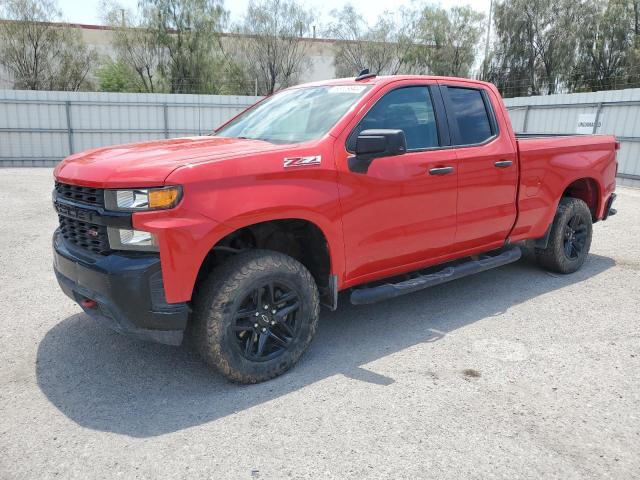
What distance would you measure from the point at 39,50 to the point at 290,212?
33.8m

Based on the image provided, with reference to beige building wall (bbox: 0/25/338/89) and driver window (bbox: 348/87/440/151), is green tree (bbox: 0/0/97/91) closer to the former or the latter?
beige building wall (bbox: 0/25/338/89)

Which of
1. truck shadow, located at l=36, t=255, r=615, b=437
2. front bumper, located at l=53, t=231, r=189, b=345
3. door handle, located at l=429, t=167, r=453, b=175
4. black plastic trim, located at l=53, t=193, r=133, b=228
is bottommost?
truck shadow, located at l=36, t=255, r=615, b=437

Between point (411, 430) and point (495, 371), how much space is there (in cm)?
96

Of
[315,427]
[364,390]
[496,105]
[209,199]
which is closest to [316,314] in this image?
[364,390]

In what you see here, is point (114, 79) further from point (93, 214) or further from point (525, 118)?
point (93, 214)

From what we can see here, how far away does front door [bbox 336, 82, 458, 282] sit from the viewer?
3.52m

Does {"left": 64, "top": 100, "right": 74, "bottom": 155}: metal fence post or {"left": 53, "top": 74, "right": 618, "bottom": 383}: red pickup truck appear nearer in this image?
{"left": 53, "top": 74, "right": 618, "bottom": 383}: red pickup truck

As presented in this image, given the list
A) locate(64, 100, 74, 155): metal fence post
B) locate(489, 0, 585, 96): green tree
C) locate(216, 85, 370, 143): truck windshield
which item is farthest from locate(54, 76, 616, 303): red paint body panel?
locate(489, 0, 585, 96): green tree

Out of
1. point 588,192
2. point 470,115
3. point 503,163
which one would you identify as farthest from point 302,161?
point 588,192

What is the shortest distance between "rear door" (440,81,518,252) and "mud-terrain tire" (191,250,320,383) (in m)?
1.62

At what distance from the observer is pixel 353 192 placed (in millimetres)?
3467

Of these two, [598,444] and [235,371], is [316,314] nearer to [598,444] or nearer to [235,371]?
[235,371]

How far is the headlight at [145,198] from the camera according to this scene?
2750 millimetres

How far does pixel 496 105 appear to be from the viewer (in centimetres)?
471
